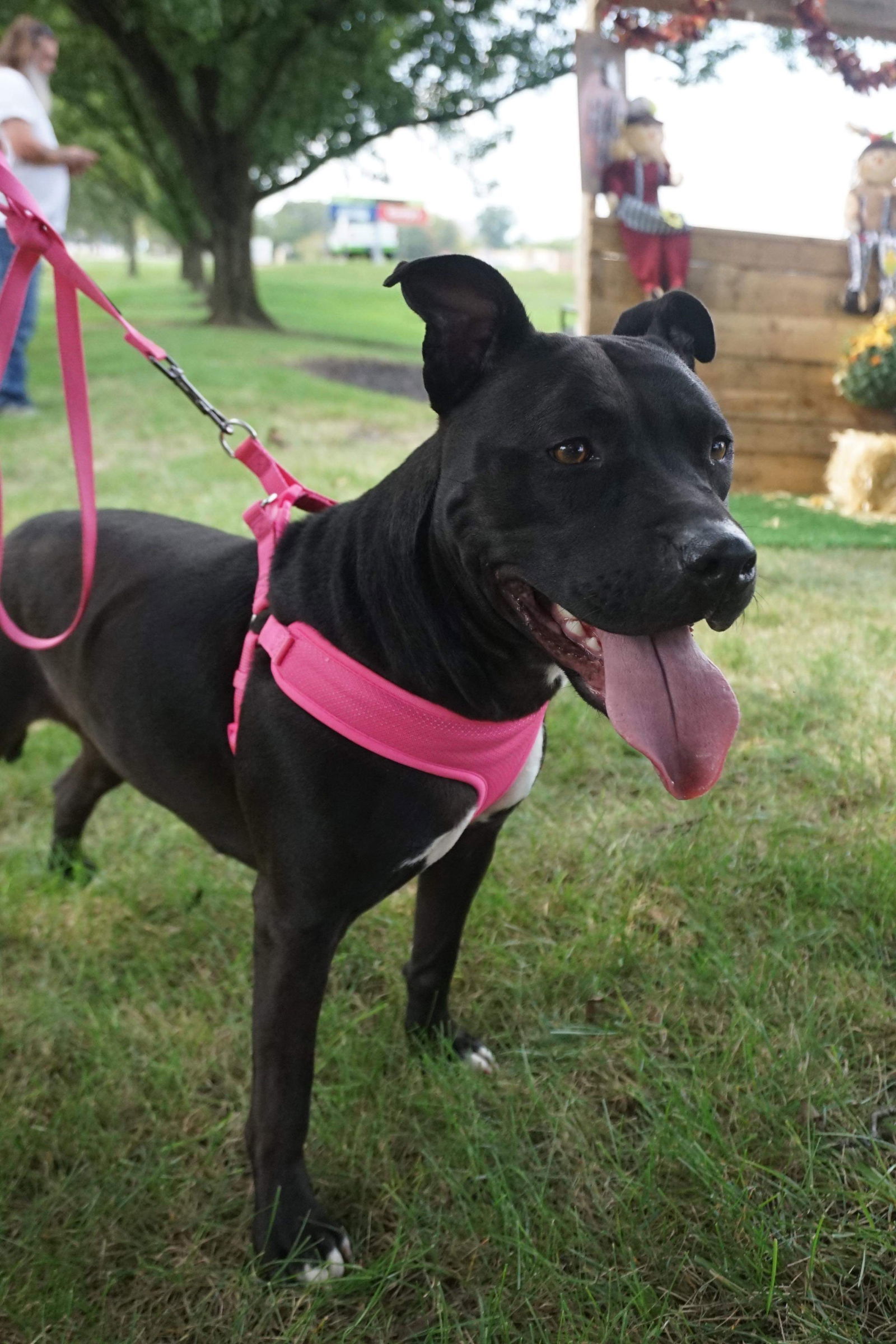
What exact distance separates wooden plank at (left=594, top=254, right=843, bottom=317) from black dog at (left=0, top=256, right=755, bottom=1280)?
543 cm

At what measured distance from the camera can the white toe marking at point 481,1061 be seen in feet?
7.26

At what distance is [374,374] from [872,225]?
850cm

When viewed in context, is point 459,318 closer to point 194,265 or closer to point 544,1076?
point 544,1076

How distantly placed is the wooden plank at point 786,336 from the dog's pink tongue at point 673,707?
592 centimetres

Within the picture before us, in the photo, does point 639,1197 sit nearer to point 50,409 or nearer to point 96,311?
point 50,409

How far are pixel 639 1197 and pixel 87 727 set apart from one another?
160 centimetres

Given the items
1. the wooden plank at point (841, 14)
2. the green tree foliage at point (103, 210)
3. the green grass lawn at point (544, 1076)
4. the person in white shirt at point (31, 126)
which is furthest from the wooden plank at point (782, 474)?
the green tree foliage at point (103, 210)

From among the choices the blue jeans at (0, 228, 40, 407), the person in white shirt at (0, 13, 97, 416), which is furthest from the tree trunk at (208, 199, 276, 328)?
the person in white shirt at (0, 13, 97, 416)

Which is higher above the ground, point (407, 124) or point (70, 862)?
point (407, 124)

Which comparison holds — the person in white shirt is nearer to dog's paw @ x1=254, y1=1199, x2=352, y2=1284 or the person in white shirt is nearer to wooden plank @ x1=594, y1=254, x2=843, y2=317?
wooden plank @ x1=594, y1=254, x2=843, y2=317

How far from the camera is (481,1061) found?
2.25m

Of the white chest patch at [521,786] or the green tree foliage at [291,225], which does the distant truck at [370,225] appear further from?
the white chest patch at [521,786]

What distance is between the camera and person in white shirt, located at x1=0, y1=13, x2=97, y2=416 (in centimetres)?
600

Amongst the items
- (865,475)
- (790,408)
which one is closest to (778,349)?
(790,408)
